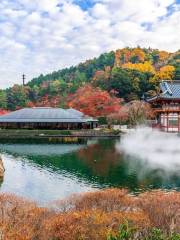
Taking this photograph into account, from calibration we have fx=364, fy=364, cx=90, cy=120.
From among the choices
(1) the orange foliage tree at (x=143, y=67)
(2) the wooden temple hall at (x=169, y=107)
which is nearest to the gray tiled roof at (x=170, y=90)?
(2) the wooden temple hall at (x=169, y=107)

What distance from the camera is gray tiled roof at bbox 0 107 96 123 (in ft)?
172

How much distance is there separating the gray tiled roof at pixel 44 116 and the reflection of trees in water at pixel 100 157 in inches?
578

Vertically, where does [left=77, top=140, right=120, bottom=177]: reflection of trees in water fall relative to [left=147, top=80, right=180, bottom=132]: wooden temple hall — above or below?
below

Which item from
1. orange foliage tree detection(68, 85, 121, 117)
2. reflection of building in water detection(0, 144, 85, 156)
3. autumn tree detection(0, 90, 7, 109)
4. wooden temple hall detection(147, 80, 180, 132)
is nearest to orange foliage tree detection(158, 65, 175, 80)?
orange foliage tree detection(68, 85, 121, 117)

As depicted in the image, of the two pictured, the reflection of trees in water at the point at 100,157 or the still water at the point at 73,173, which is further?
the reflection of trees in water at the point at 100,157

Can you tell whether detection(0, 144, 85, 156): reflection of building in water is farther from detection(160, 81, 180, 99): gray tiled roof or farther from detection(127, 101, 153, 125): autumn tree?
detection(160, 81, 180, 99): gray tiled roof

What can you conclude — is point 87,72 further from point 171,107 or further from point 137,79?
point 171,107

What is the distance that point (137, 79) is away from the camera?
64438 millimetres

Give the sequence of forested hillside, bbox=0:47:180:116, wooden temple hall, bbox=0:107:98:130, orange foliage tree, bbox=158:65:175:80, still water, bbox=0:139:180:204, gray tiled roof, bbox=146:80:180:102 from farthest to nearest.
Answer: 1. orange foliage tree, bbox=158:65:175:80
2. forested hillside, bbox=0:47:180:116
3. wooden temple hall, bbox=0:107:98:130
4. gray tiled roof, bbox=146:80:180:102
5. still water, bbox=0:139:180:204

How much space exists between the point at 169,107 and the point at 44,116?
720 inches

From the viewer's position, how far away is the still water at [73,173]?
19484 mm

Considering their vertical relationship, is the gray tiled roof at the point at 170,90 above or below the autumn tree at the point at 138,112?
above

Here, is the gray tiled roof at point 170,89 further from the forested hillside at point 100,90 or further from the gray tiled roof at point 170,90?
the forested hillside at point 100,90

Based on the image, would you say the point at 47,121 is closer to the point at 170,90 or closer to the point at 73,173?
the point at 170,90
